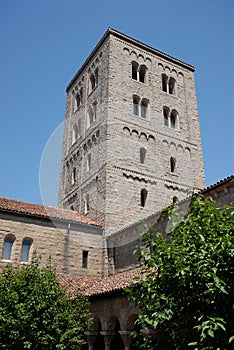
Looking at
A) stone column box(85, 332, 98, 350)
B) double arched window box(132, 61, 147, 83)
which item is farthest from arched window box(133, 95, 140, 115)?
stone column box(85, 332, 98, 350)

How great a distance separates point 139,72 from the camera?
26.6 metres

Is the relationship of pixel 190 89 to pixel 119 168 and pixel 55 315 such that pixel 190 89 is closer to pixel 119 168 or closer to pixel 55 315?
pixel 119 168

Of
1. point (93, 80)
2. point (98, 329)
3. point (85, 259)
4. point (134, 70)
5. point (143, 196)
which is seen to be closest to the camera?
point (98, 329)

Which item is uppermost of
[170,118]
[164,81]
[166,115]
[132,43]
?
[132,43]

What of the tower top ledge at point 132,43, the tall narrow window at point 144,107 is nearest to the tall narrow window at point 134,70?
the tower top ledge at point 132,43

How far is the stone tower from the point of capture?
824 inches

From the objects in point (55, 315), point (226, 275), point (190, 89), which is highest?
point (190, 89)

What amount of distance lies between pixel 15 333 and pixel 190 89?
24.1 meters

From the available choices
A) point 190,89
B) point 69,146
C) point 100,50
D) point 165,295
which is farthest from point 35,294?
point 190,89

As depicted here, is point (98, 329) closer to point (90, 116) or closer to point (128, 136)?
point (128, 136)

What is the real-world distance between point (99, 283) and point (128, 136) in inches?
409

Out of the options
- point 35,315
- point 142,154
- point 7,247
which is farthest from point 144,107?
point 35,315

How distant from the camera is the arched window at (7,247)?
16.4m

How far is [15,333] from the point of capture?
9.44m
